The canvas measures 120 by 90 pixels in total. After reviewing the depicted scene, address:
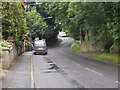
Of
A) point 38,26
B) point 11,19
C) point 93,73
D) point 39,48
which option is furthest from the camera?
point 38,26

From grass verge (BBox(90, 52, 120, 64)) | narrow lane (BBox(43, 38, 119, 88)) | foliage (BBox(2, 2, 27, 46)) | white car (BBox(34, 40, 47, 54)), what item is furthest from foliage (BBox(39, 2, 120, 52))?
foliage (BBox(2, 2, 27, 46))

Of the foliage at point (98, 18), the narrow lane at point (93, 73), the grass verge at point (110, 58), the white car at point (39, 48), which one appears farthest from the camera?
the white car at point (39, 48)

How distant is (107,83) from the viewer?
49.4 ft

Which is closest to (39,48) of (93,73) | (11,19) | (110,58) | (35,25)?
(11,19)

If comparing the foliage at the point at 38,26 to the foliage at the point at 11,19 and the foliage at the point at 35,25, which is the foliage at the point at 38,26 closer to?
the foliage at the point at 35,25

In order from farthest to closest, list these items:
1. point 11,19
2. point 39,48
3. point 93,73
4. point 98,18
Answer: point 39,48 < point 98,18 < point 11,19 < point 93,73

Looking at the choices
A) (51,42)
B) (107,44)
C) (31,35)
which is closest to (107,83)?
(107,44)

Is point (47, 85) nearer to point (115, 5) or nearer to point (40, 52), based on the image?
point (115, 5)

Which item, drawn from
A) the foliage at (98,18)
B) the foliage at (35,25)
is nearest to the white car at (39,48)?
the foliage at (98,18)

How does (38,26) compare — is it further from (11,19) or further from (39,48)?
(11,19)

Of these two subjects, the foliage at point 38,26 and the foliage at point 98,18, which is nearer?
the foliage at point 98,18

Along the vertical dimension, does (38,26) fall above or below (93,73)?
above

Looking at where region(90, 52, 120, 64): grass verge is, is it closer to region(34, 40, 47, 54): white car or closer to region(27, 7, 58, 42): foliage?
A: region(34, 40, 47, 54): white car

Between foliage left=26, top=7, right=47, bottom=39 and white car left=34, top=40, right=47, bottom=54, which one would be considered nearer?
white car left=34, top=40, right=47, bottom=54
